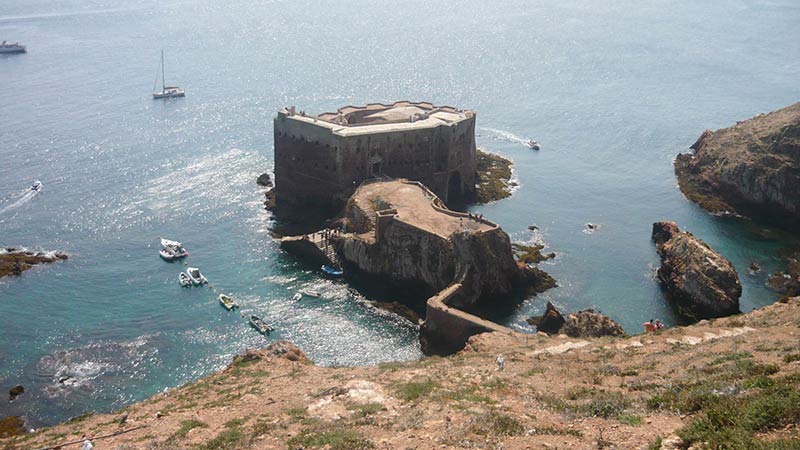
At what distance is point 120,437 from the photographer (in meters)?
31.7

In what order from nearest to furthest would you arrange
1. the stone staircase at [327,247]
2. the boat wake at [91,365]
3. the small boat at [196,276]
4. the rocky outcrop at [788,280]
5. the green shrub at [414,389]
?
the green shrub at [414,389]
the boat wake at [91,365]
the rocky outcrop at [788,280]
the small boat at [196,276]
the stone staircase at [327,247]

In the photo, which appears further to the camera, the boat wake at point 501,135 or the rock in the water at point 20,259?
the boat wake at point 501,135

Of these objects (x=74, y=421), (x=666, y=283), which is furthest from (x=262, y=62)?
(x=74, y=421)

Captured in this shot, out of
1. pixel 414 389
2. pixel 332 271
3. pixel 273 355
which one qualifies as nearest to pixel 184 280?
pixel 332 271

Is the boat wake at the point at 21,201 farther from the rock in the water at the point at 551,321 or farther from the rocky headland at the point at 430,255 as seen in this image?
the rock in the water at the point at 551,321

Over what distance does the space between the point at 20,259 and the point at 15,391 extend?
23897 mm

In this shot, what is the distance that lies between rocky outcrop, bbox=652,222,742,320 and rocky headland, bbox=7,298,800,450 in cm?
1571

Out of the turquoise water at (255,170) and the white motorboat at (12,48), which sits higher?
the white motorboat at (12,48)

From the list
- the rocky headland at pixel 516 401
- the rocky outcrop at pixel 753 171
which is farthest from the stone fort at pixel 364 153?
the rocky headland at pixel 516 401

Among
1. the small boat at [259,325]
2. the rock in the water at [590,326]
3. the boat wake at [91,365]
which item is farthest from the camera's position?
the small boat at [259,325]

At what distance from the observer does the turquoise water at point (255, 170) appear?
187 ft

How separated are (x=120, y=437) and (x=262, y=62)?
5508 inches

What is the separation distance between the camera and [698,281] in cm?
6084

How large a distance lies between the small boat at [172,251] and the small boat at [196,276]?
13.0 ft
